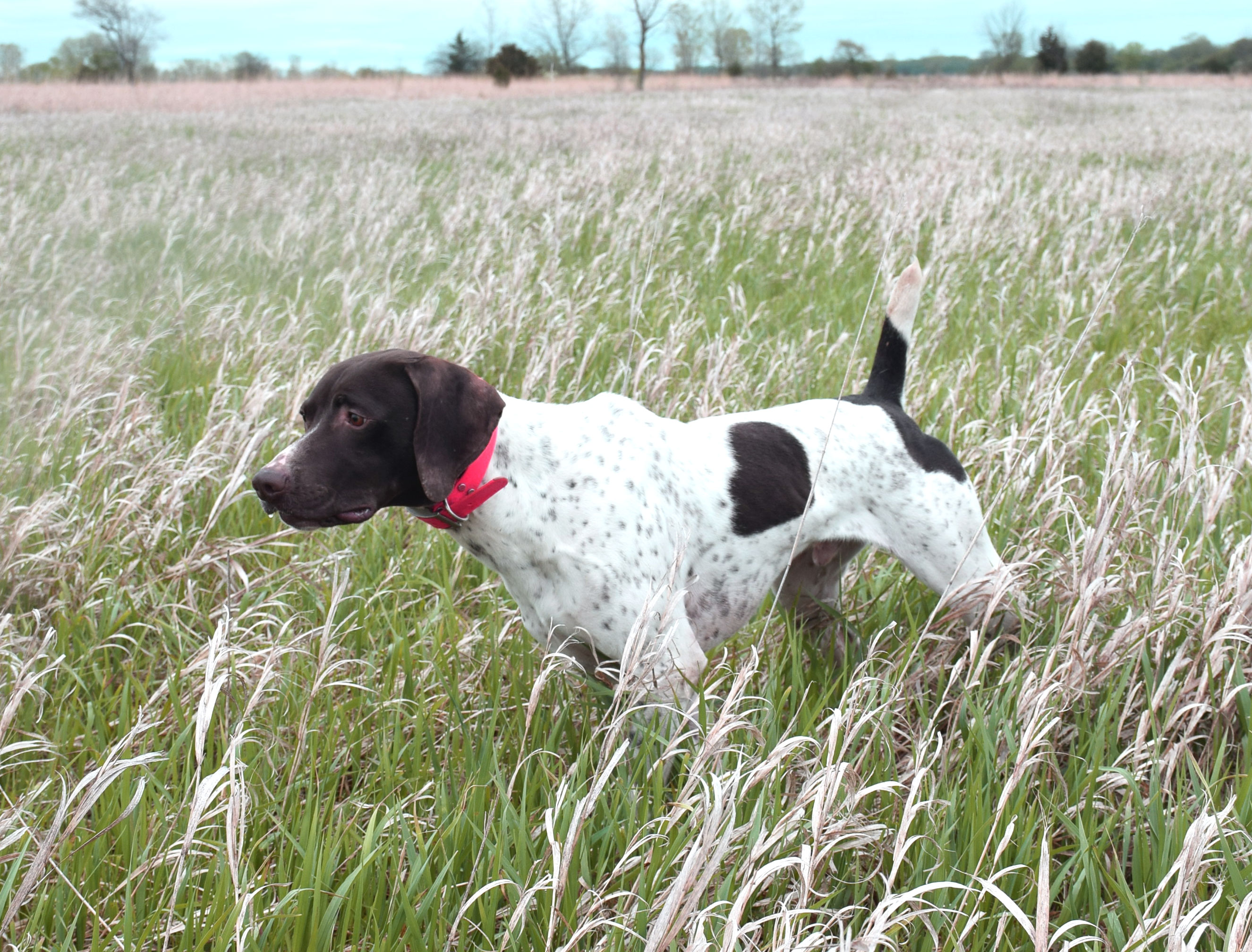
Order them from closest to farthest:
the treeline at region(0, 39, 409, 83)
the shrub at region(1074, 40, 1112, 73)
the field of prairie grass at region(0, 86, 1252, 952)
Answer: the field of prairie grass at region(0, 86, 1252, 952) → the treeline at region(0, 39, 409, 83) → the shrub at region(1074, 40, 1112, 73)

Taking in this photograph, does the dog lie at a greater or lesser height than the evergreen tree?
lesser

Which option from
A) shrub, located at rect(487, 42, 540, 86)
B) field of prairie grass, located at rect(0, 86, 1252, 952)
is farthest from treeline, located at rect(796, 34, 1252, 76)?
field of prairie grass, located at rect(0, 86, 1252, 952)

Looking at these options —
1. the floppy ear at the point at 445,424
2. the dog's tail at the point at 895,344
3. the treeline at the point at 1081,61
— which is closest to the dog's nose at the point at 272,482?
the floppy ear at the point at 445,424

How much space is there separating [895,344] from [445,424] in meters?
1.63

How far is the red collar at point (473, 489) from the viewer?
94.0 inches

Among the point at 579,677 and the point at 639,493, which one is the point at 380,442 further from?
the point at 579,677

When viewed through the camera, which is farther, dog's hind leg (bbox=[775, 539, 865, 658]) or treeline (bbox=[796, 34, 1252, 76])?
treeline (bbox=[796, 34, 1252, 76])

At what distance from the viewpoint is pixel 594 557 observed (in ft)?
8.08

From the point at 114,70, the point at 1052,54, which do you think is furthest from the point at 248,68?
the point at 1052,54

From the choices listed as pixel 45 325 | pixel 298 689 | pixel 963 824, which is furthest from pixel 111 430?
pixel 963 824

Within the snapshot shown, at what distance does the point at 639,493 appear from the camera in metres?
2.59

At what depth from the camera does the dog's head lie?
7.55ft

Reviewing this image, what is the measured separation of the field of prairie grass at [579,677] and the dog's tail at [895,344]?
0.17m

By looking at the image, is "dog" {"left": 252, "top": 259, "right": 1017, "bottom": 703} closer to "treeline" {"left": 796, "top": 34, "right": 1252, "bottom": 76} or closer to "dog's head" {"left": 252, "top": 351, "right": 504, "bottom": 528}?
"dog's head" {"left": 252, "top": 351, "right": 504, "bottom": 528}
